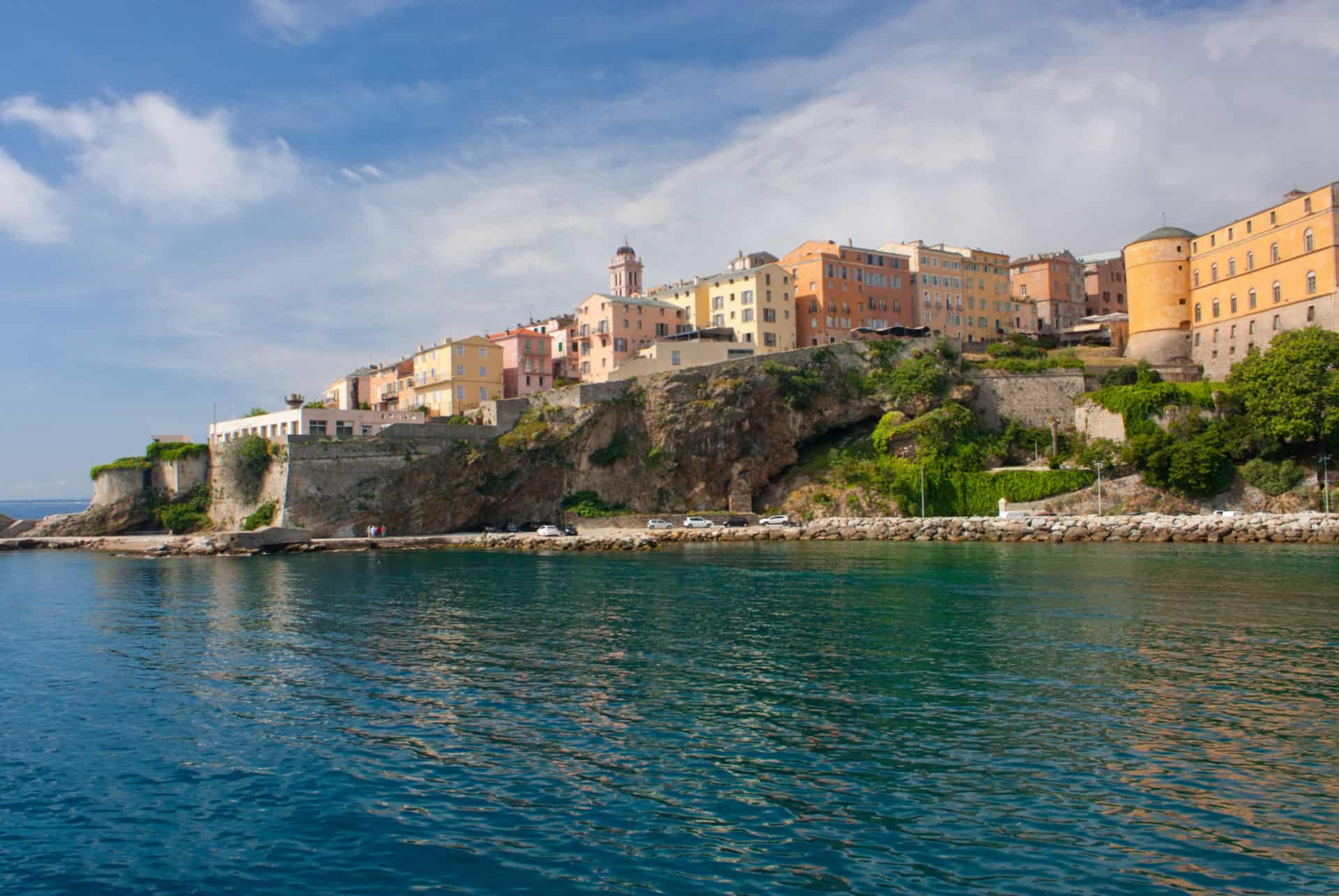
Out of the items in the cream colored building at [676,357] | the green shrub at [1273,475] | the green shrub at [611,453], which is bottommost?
the green shrub at [1273,475]

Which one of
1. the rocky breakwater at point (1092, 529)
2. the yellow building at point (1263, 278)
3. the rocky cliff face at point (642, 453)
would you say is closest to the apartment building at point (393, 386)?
the rocky cliff face at point (642, 453)

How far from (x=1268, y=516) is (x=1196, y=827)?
4522 centimetres

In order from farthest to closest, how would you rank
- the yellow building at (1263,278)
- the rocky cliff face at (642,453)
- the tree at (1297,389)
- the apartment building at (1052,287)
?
the apartment building at (1052,287), the rocky cliff face at (642,453), the yellow building at (1263,278), the tree at (1297,389)

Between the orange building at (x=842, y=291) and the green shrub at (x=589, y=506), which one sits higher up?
the orange building at (x=842, y=291)

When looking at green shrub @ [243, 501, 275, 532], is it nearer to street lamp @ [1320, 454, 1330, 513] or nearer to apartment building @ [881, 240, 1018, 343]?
apartment building @ [881, 240, 1018, 343]

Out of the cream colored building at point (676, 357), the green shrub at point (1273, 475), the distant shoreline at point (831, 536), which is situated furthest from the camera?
the cream colored building at point (676, 357)

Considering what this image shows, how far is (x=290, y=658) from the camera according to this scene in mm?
22578

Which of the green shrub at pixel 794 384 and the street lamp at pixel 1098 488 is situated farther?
the green shrub at pixel 794 384

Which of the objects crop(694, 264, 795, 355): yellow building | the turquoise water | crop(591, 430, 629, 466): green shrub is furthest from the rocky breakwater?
crop(694, 264, 795, 355): yellow building

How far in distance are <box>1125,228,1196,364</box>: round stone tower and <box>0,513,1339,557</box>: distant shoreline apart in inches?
797

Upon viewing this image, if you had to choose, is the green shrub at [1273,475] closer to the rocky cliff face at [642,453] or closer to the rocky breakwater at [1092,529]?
the rocky breakwater at [1092,529]

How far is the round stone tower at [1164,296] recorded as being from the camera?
67.4 meters

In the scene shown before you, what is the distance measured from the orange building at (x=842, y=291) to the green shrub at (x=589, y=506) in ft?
75.3

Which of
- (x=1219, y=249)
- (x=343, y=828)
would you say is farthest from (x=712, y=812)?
(x=1219, y=249)
